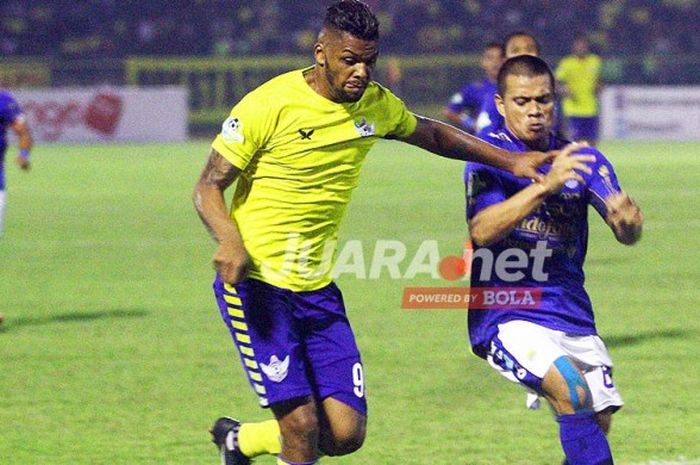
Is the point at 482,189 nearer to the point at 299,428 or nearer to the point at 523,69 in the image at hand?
the point at 523,69

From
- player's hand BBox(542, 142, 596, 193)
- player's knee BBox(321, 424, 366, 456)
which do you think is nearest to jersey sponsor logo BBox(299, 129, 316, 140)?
player's hand BBox(542, 142, 596, 193)

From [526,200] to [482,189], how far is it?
1.36ft

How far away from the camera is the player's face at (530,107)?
18.7 ft

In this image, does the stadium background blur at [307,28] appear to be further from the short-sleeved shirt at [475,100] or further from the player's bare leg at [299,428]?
the player's bare leg at [299,428]

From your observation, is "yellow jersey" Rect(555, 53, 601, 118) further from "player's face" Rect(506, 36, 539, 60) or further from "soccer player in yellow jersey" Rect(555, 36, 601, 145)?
"player's face" Rect(506, 36, 539, 60)

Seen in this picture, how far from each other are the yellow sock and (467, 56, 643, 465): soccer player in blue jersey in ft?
3.09

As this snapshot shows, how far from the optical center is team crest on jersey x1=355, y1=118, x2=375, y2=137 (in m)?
Result: 5.59

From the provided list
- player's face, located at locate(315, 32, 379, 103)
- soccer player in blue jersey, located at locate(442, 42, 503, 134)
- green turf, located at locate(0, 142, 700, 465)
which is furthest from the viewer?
soccer player in blue jersey, located at locate(442, 42, 503, 134)

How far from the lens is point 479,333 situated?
226 inches

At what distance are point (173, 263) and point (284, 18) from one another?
29.3m

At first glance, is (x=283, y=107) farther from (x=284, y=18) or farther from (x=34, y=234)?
(x=284, y=18)

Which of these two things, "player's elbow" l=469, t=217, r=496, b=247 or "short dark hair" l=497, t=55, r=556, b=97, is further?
"short dark hair" l=497, t=55, r=556, b=97

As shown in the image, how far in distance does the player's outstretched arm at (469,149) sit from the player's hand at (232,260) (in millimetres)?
978

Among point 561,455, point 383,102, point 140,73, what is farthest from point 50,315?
point 140,73
